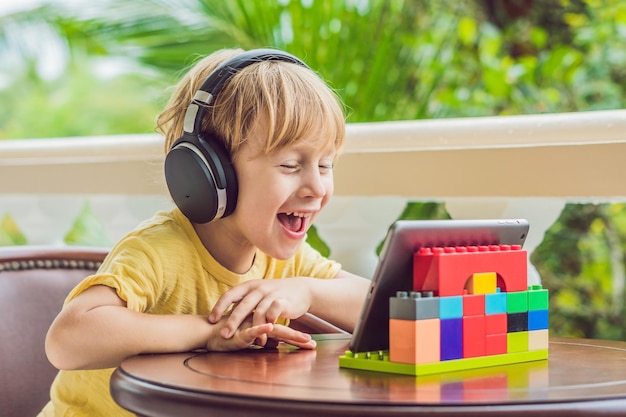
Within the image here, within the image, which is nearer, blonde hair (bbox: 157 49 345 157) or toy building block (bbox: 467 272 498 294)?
toy building block (bbox: 467 272 498 294)

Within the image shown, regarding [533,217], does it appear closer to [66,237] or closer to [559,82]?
[66,237]

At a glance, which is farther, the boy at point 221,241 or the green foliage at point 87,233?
the green foliage at point 87,233

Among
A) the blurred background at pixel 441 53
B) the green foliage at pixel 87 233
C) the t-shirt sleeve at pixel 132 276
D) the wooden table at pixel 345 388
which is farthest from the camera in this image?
the blurred background at pixel 441 53

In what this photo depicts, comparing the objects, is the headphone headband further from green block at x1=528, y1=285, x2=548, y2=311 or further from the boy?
green block at x1=528, y1=285, x2=548, y2=311

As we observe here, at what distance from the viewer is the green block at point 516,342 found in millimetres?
1062

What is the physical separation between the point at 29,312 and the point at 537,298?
2.94ft

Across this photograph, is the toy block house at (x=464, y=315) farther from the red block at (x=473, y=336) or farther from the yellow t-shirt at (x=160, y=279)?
the yellow t-shirt at (x=160, y=279)

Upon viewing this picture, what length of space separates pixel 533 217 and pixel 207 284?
65 cm

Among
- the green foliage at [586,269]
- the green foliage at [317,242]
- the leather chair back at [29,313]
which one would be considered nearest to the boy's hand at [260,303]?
the leather chair back at [29,313]

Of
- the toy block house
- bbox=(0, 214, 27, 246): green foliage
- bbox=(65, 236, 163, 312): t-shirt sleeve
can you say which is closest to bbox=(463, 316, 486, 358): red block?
the toy block house

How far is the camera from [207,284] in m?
1.35

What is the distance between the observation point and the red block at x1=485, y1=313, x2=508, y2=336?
3.40 ft

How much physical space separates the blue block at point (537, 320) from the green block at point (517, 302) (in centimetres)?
1

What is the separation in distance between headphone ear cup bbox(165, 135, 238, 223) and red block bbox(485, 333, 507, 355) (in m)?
0.40
